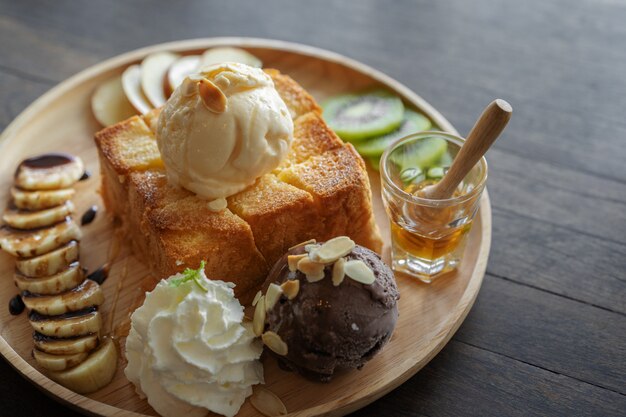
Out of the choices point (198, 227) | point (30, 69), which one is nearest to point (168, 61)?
point (30, 69)

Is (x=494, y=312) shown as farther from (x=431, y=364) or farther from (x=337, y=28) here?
(x=337, y=28)

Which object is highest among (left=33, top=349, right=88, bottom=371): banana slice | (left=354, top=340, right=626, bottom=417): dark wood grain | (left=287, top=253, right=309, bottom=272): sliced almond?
(left=287, top=253, right=309, bottom=272): sliced almond

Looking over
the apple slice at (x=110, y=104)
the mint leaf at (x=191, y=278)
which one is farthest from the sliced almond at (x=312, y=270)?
the apple slice at (x=110, y=104)

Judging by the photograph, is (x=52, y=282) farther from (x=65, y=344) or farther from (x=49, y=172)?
(x=49, y=172)

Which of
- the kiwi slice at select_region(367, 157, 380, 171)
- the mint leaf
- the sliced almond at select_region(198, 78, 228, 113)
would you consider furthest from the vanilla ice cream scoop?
the kiwi slice at select_region(367, 157, 380, 171)

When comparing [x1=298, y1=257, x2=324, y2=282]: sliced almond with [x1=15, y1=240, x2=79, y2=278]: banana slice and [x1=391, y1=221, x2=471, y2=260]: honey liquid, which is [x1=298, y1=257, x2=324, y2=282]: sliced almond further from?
[x1=15, y1=240, x2=79, y2=278]: banana slice

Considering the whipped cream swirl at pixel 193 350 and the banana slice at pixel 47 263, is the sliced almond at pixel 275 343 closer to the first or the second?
the whipped cream swirl at pixel 193 350
